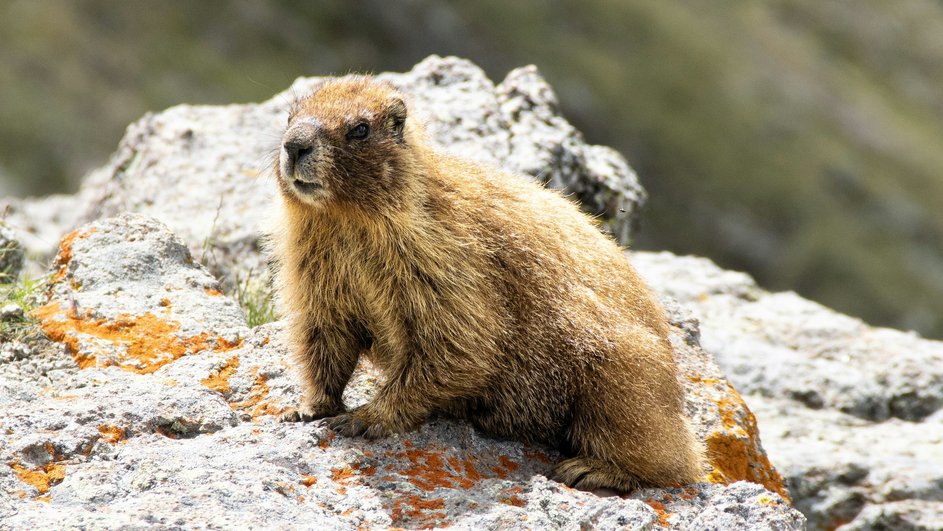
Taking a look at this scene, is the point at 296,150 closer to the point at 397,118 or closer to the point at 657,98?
the point at 397,118

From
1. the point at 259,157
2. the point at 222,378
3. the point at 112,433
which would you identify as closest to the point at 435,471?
the point at 222,378

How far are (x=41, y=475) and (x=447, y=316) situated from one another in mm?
2410

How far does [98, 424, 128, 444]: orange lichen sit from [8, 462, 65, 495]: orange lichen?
35 centimetres

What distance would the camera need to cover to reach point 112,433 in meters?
6.08

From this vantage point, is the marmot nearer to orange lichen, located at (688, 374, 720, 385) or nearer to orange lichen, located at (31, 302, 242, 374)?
orange lichen, located at (31, 302, 242, 374)

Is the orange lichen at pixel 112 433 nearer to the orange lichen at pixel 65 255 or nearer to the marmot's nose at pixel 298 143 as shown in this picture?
the marmot's nose at pixel 298 143

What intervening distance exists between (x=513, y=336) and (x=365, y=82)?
6.43 ft

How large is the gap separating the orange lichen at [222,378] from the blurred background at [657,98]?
105 feet

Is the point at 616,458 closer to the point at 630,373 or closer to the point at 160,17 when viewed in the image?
the point at 630,373

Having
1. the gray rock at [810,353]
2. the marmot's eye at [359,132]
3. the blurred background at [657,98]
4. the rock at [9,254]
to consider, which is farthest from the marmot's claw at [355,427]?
the blurred background at [657,98]

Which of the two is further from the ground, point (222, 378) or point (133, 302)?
point (133, 302)

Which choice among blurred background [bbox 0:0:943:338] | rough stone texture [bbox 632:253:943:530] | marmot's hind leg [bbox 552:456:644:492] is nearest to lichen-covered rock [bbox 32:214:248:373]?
marmot's hind leg [bbox 552:456:644:492]

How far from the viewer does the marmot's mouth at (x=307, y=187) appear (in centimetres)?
655

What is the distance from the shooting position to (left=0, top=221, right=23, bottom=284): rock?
28.5ft
